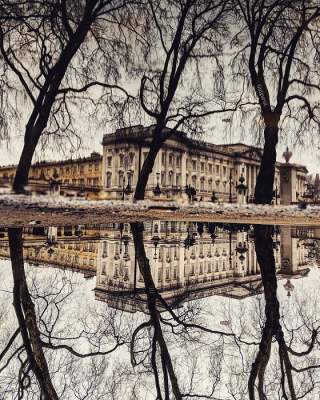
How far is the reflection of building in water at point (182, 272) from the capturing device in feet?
11.0

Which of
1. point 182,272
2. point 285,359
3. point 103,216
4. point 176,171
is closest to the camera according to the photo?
point 285,359

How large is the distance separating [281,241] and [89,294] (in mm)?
3585

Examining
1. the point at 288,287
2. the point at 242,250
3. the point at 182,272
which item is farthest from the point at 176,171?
the point at 288,287

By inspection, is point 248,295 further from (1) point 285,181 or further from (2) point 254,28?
(1) point 285,181

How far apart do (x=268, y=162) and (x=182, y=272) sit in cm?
891

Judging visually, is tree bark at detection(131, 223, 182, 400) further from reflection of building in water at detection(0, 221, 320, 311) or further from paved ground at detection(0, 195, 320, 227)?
paved ground at detection(0, 195, 320, 227)

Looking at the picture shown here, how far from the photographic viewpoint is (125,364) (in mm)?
2410

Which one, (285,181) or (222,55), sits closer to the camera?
(222,55)

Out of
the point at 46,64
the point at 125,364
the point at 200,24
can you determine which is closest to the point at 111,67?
the point at 46,64

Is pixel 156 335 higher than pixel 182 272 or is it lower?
lower

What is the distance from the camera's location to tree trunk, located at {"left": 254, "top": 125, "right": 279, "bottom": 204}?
484 inches

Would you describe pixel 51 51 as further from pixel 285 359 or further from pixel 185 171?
pixel 185 171

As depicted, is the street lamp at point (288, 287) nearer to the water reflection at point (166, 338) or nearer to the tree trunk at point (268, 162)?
the water reflection at point (166, 338)

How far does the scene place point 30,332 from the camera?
2.68 m
